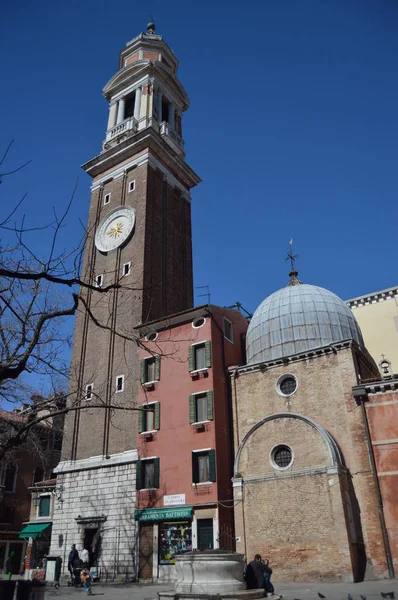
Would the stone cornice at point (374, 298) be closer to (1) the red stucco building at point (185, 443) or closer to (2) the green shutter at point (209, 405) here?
(1) the red stucco building at point (185, 443)

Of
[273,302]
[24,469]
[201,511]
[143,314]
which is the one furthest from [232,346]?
[24,469]

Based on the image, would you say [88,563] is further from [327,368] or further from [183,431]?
[327,368]

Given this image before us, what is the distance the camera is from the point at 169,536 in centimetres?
2423

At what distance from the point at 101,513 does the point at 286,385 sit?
12051 mm

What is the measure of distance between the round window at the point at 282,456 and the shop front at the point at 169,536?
3.59 meters

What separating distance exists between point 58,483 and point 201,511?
35.1 feet

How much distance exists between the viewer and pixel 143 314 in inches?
1237

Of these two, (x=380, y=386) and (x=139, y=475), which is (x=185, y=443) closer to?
(x=139, y=475)

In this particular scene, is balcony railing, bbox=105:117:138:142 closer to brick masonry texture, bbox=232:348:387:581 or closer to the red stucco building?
the red stucco building

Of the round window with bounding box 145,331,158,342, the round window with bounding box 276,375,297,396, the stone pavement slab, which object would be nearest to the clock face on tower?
the round window with bounding box 145,331,158,342

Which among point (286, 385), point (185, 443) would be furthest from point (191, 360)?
point (286, 385)

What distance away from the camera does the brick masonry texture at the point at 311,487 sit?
66.3ft

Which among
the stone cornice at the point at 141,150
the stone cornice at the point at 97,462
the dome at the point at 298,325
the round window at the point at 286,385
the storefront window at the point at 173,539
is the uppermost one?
the stone cornice at the point at 141,150

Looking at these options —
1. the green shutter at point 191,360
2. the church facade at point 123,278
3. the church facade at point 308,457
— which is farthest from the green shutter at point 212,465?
the church facade at point 123,278
